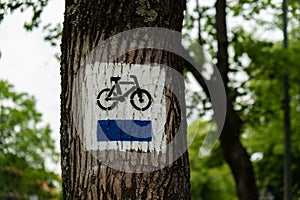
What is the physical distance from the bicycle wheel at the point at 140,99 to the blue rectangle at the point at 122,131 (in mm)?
88

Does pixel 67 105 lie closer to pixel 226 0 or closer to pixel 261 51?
pixel 226 0

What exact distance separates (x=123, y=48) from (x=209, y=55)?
909 cm

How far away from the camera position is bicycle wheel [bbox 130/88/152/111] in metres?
3.95

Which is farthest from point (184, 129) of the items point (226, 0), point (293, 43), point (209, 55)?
point (293, 43)

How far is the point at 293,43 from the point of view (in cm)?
2138

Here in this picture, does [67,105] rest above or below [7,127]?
below

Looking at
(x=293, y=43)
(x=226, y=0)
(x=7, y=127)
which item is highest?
(x=293, y=43)

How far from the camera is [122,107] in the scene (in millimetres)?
3920

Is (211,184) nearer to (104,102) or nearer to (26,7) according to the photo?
(26,7)

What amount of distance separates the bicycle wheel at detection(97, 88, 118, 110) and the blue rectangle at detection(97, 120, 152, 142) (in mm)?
85

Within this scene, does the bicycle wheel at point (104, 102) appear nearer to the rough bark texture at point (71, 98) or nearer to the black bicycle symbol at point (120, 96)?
the black bicycle symbol at point (120, 96)

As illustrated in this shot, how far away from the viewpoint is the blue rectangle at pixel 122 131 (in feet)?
12.7

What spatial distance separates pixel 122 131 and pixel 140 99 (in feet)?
0.71

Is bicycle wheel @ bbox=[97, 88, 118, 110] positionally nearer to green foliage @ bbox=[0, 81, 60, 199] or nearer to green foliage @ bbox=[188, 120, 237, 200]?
green foliage @ bbox=[0, 81, 60, 199]
